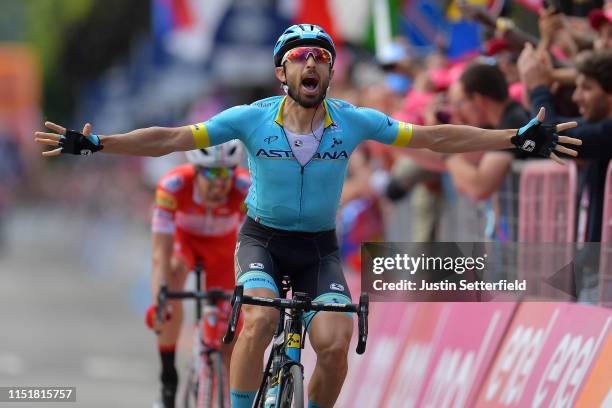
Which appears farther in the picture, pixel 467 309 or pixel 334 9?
pixel 334 9

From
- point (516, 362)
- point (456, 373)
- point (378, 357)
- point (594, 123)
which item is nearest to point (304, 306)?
point (516, 362)

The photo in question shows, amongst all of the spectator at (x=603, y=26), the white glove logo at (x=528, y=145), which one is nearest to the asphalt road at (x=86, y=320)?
the spectator at (x=603, y=26)

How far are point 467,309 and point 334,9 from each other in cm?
1105

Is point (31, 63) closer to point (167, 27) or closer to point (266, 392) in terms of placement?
point (167, 27)

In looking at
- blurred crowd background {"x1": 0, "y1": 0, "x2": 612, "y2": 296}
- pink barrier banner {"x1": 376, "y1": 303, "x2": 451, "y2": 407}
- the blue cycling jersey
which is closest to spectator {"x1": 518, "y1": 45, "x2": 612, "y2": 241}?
blurred crowd background {"x1": 0, "y1": 0, "x2": 612, "y2": 296}

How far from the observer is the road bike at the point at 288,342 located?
6582 millimetres

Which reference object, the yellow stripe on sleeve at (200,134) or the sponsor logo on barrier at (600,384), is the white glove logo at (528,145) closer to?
the sponsor logo on barrier at (600,384)

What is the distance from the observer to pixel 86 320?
21.1 meters

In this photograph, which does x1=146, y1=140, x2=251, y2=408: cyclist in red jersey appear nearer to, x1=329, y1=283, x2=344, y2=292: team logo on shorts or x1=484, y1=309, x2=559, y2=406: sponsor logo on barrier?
x1=484, y1=309, x2=559, y2=406: sponsor logo on barrier

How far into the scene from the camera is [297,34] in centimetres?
702

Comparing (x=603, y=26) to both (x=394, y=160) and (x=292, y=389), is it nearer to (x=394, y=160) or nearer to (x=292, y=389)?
(x=292, y=389)

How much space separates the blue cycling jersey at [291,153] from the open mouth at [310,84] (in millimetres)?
252

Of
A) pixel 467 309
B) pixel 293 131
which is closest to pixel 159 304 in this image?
pixel 467 309

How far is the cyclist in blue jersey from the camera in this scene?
6918 millimetres
